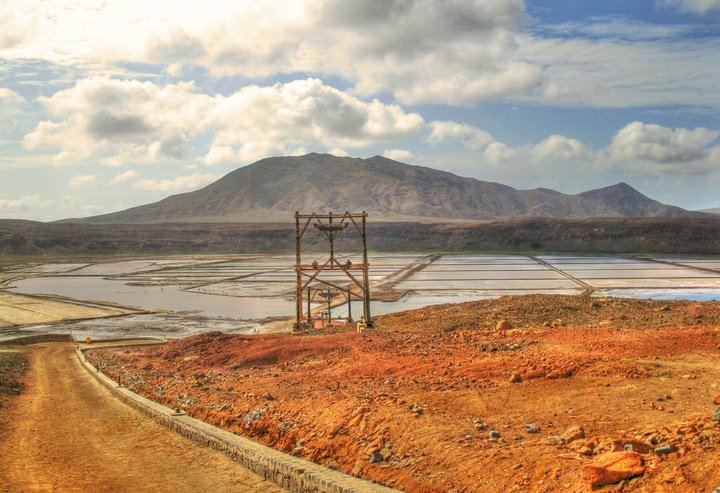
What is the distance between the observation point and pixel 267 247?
137875 mm

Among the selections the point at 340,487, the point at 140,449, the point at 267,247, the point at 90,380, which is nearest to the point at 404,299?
the point at 90,380

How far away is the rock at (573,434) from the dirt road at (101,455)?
13.6 ft

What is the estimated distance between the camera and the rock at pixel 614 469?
671 cm

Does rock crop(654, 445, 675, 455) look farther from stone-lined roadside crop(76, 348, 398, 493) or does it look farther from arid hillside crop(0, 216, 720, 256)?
arid hillside crop(0, 216, 720, 256)

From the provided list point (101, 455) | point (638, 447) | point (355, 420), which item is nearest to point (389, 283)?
point (101, 455)

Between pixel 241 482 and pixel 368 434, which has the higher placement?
pixel 368 434

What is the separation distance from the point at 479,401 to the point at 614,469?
11.6 ft

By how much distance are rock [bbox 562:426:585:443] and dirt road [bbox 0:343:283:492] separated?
415cm

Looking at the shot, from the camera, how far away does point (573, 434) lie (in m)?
8.05

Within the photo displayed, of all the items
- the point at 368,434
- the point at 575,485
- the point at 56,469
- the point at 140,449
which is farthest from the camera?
the point at 140,449

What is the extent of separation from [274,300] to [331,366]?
122ft

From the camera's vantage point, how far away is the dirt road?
10.2m

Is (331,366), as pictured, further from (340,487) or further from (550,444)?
(550,444)

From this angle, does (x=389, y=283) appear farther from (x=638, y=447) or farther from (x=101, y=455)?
(x=638, y=447)
